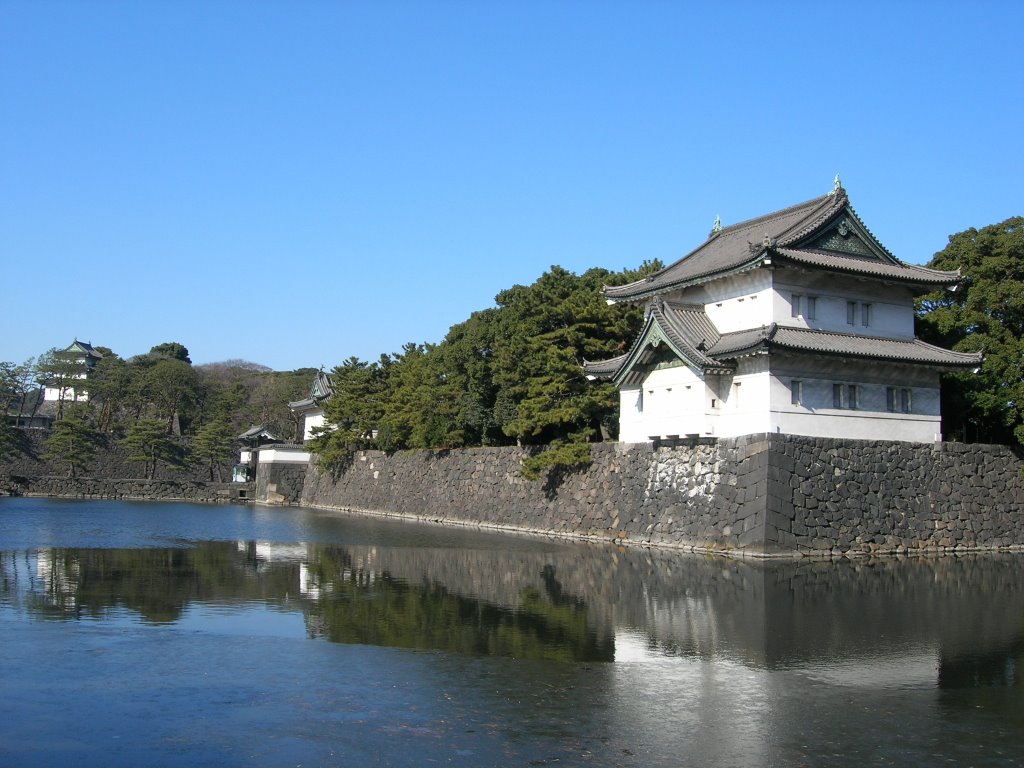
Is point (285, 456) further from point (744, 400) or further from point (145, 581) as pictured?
point (145, 581)

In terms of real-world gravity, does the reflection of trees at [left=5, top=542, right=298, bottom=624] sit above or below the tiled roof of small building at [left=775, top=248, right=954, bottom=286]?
below

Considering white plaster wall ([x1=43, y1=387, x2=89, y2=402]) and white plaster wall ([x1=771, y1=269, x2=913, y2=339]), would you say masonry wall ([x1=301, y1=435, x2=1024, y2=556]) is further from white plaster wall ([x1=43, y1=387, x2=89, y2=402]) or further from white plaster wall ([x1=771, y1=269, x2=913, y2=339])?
white plaster wall ([x1=43, y1=387, x2=89, y2=402])

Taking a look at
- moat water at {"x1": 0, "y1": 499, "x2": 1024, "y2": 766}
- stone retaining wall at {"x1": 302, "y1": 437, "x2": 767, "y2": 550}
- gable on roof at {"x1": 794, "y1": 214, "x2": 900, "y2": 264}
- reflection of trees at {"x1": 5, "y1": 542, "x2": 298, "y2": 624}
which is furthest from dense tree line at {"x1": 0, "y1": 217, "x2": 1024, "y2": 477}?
reflection of trees at {"x1": 5, "y1": 542, "x2": 298, "y2": 624}

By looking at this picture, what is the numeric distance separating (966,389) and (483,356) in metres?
16.3

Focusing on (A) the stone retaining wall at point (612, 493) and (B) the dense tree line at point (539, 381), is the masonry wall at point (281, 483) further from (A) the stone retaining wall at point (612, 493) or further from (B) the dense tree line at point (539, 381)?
(A) the stone retaining wall at point (612, 493)

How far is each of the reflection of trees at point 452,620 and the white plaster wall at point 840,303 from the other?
34.7 ft

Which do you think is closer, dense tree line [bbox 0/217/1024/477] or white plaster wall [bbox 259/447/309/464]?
dense tree line [bbox 0/217/1024/477]

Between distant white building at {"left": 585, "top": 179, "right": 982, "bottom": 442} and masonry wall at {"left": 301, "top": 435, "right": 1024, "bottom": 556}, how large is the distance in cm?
68

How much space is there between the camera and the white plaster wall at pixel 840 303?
2456 cm

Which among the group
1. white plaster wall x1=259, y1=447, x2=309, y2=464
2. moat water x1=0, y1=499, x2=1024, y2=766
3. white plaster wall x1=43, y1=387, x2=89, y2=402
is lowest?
moat water x1=0, y1=499, x2=1024, y2=766

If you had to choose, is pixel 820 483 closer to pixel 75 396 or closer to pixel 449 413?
pixel 449 413

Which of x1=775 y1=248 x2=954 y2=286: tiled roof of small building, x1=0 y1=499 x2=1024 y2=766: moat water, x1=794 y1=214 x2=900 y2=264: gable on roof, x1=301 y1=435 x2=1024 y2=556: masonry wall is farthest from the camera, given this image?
x1=794 y1=214 x2=900 y2=264: gable on roof

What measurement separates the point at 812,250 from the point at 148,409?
55401 mm

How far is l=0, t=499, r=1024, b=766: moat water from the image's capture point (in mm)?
7559
